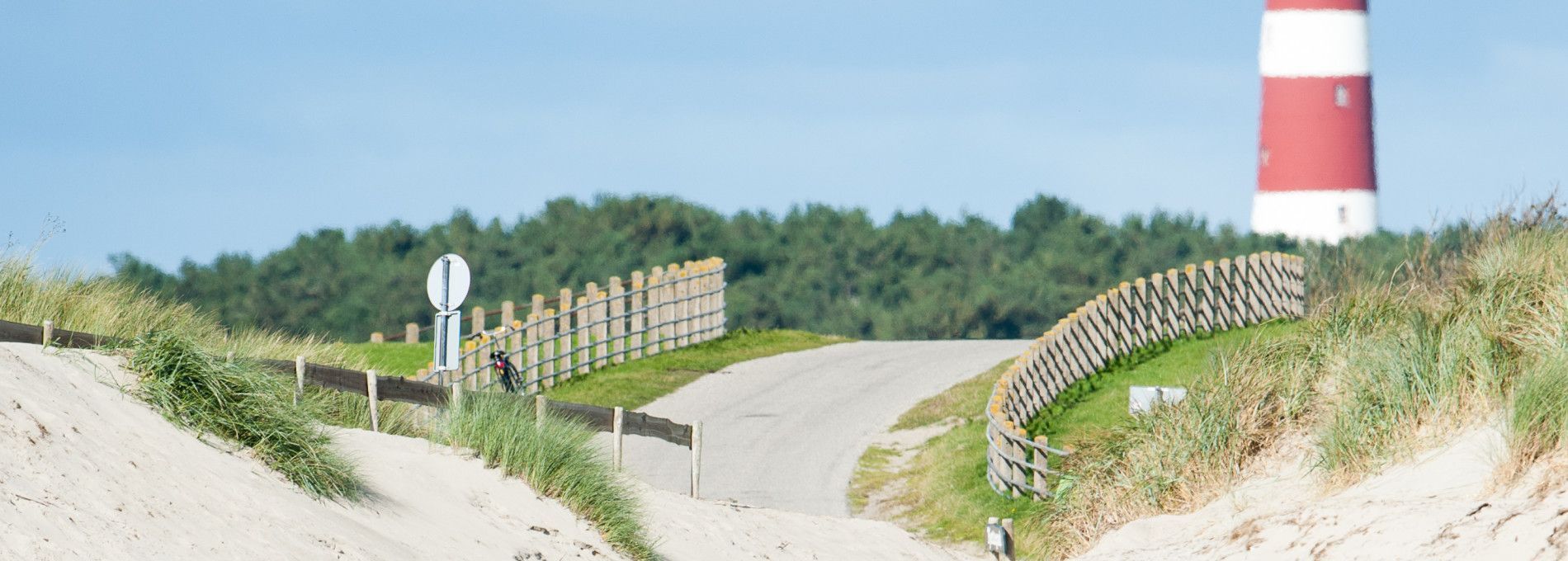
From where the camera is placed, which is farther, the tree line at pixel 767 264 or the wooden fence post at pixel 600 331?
the tree line at pixel 767 264

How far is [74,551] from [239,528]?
45.5 inches

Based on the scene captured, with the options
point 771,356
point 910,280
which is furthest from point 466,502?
point 910,280

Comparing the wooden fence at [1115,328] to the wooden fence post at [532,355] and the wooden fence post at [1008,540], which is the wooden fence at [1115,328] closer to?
the wooden fence post at [1008,540]

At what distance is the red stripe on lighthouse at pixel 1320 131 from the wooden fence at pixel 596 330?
1732 cm

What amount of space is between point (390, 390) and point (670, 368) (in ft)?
48.8

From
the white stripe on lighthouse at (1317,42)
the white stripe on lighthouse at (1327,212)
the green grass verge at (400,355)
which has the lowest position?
the green grass verge at (400,355)

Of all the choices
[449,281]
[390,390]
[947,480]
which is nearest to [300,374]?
[390,390]

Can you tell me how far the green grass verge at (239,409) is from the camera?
1028cm

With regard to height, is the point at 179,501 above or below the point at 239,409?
below

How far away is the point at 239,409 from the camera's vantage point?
1047 centimetres

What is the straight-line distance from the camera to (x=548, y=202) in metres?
66.8

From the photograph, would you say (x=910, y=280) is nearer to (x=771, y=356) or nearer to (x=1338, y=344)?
(x=771, y=356)

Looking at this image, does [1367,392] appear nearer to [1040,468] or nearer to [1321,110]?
[1040,468]

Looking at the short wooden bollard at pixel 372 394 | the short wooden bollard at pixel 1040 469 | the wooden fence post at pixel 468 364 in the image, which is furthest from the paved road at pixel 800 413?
the short wooden bollard at pixel 372 394
